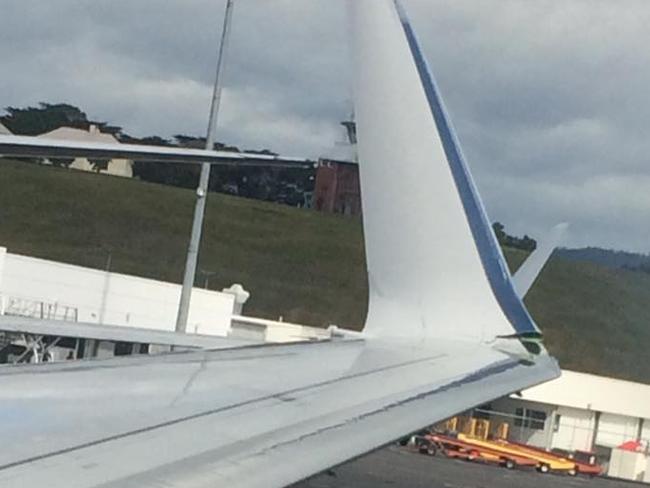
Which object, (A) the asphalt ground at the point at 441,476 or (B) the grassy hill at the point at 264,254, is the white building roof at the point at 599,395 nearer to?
(A) the asphalt ground at the point at 441,476

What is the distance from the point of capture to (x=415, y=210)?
10.2 m

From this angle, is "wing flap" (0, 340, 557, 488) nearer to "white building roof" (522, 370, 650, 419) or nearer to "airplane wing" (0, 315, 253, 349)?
"airplane wing" (0, 315, 253, 349)

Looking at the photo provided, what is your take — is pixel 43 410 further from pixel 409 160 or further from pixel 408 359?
pixel 409 160

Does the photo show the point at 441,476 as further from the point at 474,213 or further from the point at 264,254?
the point at 264,254

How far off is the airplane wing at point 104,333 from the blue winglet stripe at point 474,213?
167 centimetres

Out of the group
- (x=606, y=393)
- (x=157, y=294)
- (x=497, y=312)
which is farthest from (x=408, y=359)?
(x=606, y=393)

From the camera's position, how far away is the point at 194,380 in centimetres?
753

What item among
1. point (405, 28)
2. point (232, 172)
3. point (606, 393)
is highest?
point (232, 172)

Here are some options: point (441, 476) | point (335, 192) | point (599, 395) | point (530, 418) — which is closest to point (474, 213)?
point (441, 476)

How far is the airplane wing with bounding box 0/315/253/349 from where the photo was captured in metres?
9.66

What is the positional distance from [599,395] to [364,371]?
53.9 metres

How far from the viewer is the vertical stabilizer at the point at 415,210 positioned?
9648mm

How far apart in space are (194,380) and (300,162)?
3.17m

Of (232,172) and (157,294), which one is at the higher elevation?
(232,172)
